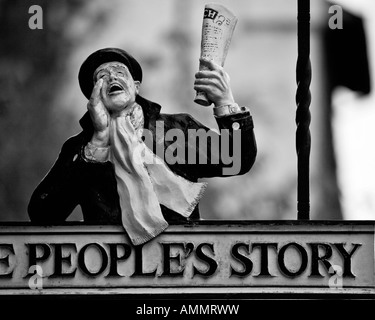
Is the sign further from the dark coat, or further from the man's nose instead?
the man's nose

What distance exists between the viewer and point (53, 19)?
55.0ft

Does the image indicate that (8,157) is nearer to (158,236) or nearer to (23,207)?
(23,207)

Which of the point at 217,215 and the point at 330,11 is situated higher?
the point at 330,11

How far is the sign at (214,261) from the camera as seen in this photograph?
9641 mm

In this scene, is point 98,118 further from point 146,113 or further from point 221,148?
point 221,148

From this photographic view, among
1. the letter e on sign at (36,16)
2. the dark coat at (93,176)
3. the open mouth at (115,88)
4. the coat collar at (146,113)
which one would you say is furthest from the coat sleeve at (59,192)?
the letter e on sign at (36,16)

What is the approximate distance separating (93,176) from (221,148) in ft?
2.72

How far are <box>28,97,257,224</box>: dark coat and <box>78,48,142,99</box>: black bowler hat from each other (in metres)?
0.20

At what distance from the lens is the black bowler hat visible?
10.2 m

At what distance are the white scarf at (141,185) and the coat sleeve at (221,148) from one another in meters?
0.12

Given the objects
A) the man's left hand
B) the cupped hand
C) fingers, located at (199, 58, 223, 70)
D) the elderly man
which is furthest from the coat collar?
fingers, located at (199, 58, 223, 70)

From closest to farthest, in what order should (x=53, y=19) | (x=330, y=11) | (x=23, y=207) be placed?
(x=330, y=11) < (x=23, y=207) < (x=53, y=19)
